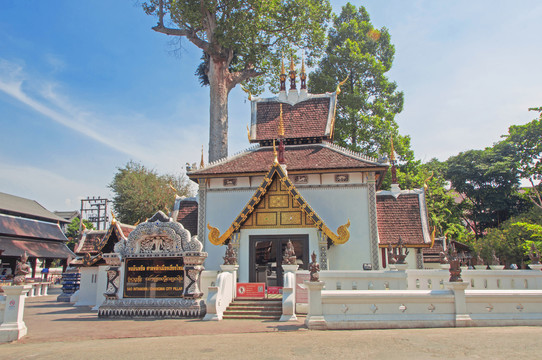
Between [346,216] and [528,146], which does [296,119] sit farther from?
[528,146]

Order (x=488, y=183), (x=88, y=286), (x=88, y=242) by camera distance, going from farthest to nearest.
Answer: (x=488, y=183) < (x=88, y=242) < (x=88, y=286)

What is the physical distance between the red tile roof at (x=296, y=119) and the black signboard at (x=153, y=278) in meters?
9.41

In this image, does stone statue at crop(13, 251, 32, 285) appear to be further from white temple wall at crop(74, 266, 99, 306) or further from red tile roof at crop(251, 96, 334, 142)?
red tile roof at crop(251, 96, 334, 142)

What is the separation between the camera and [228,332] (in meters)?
9.02

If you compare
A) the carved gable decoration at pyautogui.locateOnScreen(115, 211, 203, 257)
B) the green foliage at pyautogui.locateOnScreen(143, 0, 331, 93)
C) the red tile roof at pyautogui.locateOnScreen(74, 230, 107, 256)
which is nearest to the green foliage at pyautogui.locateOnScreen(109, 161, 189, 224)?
the green foliage at pyautogui.locateOnScreen(143, 0, 331, 93)

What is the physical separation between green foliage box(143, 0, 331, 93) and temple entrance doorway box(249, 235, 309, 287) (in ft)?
56.2

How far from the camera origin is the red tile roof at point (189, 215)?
1855cm

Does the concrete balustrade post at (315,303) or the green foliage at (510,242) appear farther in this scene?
the green foliage at (510,242)

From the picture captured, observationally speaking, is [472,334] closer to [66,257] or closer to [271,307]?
[271,307]

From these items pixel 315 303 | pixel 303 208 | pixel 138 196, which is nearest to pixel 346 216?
pixel 303 208

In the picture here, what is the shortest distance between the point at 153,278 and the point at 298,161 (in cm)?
843

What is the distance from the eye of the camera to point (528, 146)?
33.4 metres

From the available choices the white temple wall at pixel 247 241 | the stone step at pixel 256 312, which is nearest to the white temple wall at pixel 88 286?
the white temple wall at pixel 247 241

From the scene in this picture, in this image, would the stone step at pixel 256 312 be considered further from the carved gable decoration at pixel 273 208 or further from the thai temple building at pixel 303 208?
the carved gable decoration at pixel 273 208
